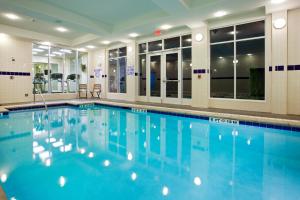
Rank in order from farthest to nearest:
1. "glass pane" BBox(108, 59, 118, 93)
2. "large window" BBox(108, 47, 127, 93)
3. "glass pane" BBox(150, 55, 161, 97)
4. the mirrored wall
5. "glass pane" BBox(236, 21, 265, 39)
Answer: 1. "glass pane" BBox(108, 59, 118, 93)
2. "large window" BBox(108, 47, 127, 93)
3. the mirrored wall
4. "glass pane" BBox(150, 55, 161, 97)
5. "glass pane" BBox(236, 21, 265, 39)

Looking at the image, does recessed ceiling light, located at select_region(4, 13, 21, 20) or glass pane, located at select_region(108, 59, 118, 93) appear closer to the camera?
recessed ceiling light, located at select_region(4, 13, 21, 20)

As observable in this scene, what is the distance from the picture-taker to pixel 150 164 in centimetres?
231

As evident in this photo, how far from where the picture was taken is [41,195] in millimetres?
1609

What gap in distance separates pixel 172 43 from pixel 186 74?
1.35m

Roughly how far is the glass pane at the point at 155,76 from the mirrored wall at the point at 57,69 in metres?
4.64

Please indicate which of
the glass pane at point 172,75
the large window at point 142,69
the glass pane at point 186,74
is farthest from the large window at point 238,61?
the large window at point 142,69

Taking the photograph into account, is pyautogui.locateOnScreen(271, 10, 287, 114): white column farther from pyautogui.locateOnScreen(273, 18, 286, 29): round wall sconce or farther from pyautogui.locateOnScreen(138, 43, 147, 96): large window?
pyautogui.locateOnScreen(138, 43, 147, 96): large window

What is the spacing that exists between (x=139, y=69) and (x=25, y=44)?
192 inches

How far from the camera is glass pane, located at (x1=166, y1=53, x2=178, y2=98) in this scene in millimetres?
7348

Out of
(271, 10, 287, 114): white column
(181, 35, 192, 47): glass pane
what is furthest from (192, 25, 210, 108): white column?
(271, 10, 287, 114): white column

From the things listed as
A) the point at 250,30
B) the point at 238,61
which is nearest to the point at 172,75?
the point at 238,61

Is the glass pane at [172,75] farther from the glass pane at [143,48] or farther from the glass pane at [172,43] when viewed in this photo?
the glass pane at [143,48]

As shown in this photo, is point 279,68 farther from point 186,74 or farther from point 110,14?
point 110,14

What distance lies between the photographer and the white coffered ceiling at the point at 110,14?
4.71 m
